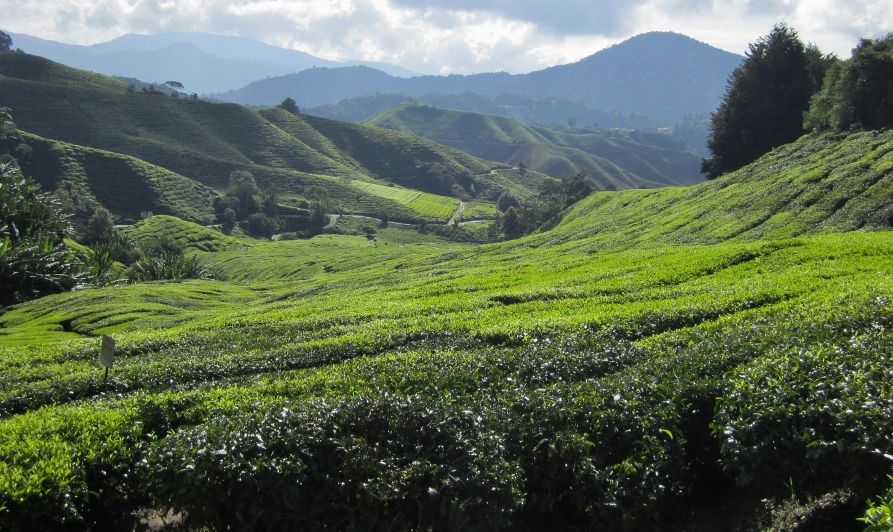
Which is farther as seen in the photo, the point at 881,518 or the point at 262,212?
the point at 262,212

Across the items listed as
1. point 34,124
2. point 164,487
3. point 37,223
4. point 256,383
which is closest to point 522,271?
point 256,383

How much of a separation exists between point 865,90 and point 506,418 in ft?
189

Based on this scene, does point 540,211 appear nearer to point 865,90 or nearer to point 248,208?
point 865,90

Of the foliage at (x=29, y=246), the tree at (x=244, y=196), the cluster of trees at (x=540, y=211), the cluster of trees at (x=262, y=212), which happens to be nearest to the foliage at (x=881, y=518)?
the foliage at (x=29, y=246)

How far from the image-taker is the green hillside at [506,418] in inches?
337

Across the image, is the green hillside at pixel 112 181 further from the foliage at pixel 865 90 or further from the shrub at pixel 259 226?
the foliage at pixel 865 90

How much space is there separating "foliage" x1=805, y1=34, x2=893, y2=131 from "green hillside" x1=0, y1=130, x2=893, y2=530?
40738mm

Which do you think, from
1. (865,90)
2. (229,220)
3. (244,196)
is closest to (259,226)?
(229,220)

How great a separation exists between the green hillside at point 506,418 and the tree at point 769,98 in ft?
178

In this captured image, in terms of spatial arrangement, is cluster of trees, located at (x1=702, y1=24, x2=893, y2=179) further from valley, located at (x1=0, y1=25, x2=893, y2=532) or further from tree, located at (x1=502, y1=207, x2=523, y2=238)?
tree, located at (x1=502, y1=207, x2=523, y2=238)

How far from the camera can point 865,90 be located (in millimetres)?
52625

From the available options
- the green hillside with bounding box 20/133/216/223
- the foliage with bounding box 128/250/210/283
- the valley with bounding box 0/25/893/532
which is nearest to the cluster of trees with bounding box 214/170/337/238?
the green hillside with bounding box 20/133/216/223

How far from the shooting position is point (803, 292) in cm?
1619

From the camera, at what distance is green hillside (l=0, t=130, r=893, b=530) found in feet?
28.1
